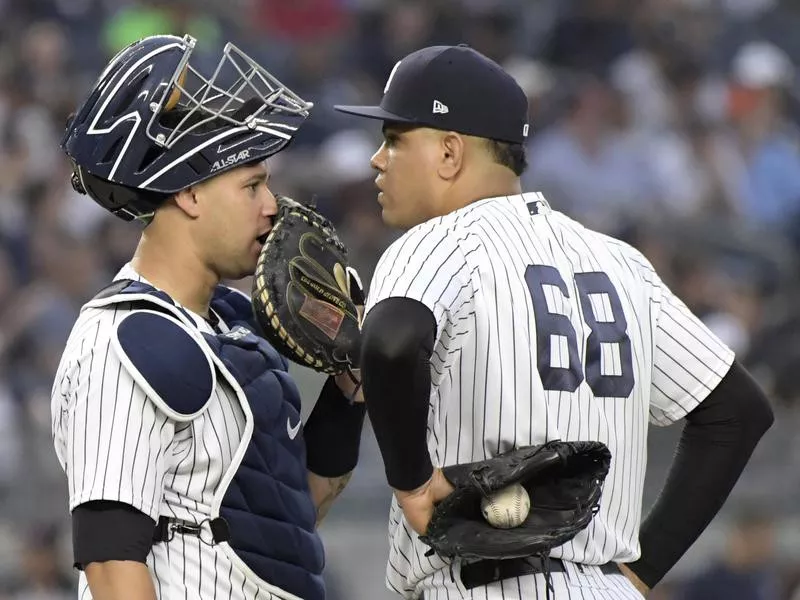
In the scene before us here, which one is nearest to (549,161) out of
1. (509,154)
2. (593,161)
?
(593,161)

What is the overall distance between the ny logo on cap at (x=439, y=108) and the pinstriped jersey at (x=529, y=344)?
0.18 meters

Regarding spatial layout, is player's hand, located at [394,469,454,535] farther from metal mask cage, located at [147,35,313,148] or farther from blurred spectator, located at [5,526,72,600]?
blurred spectator, located at [5,526,72,600]

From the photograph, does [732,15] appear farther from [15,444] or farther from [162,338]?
[162,338]

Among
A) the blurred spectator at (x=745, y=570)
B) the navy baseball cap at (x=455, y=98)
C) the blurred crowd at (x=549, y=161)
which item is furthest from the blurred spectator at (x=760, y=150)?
the navy baseball cap at (x=455, y=98)

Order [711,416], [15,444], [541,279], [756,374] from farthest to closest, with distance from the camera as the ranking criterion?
[756,374]
[15,444]
[711,416]
[541,279]

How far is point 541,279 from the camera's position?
8.83ft

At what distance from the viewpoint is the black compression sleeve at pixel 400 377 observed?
97.4 inches

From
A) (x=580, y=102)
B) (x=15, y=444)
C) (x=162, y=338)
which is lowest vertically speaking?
(x=15, y=444)

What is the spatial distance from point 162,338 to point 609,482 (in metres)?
0.88

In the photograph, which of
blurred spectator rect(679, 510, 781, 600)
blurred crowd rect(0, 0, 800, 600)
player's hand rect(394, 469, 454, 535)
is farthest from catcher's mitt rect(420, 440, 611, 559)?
blurred spectator rect(679, 510, 781, 600)

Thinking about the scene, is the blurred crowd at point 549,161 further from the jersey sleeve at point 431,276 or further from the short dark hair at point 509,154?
the jersey sleeve at point 431,276

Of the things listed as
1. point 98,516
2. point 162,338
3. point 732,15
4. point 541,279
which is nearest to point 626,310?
point 541,279

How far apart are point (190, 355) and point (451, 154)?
63 centimetres

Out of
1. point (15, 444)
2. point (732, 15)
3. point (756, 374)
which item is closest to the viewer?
point (15, 444)
